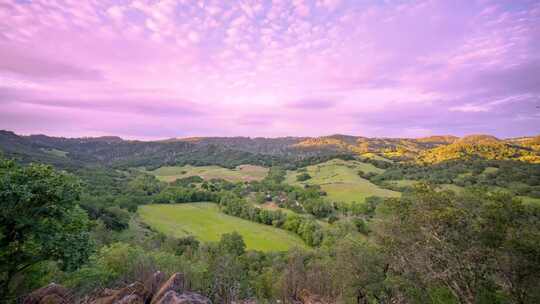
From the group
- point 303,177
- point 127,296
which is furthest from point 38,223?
Result: point 303,177

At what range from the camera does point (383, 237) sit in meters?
16.1

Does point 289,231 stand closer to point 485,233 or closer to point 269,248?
point 269,248

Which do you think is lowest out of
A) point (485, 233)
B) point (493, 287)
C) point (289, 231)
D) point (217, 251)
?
point (289, 231)

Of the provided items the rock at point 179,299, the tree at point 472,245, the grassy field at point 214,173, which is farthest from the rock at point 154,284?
the grassy field at point 214,173

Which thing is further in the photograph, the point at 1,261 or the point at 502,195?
the point at 502,195

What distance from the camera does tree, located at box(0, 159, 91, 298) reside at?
758 centimetres

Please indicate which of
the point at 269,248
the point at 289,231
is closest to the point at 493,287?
the point at 269,248

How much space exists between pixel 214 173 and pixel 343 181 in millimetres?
64233

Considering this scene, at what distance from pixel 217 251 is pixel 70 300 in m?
29.6

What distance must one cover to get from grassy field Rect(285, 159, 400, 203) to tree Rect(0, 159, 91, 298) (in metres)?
69.9

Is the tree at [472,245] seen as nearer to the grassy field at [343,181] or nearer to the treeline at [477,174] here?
the treeline at [477,174]

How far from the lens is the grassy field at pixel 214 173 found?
115188mm

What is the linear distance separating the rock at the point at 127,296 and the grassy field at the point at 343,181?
67820mm

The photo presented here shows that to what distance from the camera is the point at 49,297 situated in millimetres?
8492
